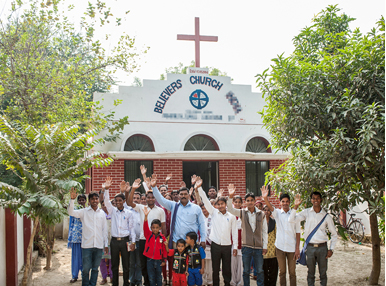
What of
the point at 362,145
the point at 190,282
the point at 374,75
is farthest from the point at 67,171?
the point at 374,75

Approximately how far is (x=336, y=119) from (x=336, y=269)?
423 cm

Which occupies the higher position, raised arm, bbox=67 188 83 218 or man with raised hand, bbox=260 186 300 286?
raised arm, bbox=67 188 83 218

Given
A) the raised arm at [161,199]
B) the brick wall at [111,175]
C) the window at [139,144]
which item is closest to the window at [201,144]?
the window at [139,144]

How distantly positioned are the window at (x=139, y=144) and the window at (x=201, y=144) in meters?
1.11

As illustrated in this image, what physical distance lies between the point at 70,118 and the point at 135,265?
4.62m

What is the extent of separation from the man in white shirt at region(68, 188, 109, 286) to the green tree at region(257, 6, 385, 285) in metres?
3.27

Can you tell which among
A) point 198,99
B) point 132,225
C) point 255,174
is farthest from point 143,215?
point 255,174

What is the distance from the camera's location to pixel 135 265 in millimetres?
6977

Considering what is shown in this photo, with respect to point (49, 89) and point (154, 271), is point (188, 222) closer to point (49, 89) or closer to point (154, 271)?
point (154, 271)

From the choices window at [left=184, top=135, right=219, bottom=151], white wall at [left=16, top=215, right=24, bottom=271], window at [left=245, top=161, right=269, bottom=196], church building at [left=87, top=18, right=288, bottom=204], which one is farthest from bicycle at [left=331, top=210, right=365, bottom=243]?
white wall at [left=16, top=215, right=24, bottom=271]

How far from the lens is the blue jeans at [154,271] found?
655cm

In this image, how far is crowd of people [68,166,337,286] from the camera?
6.26 metres

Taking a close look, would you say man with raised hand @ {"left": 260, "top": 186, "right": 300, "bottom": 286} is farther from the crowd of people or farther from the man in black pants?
the man in black pants

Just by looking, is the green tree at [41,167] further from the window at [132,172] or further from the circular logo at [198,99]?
the circular logo at [198,99]
